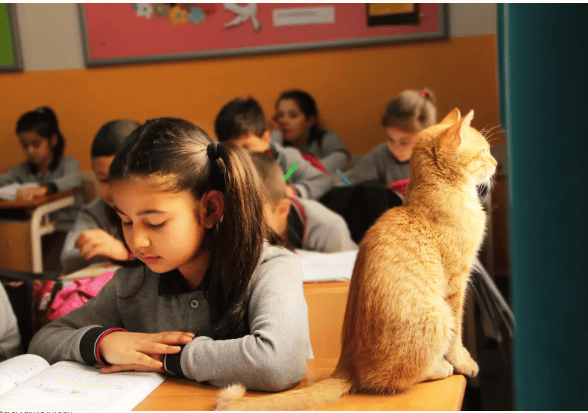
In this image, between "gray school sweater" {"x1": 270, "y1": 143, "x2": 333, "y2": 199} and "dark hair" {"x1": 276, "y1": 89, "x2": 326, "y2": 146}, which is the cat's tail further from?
"dark hair" {"x1": 276, "y1": 89, "x2": 326, "y2": 146}

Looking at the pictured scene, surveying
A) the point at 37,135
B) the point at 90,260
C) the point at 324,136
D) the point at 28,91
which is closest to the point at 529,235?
the point at 90,260

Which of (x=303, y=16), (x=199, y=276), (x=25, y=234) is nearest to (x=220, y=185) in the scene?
(x=199, y=276)

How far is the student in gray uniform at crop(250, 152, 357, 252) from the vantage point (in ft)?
5.55

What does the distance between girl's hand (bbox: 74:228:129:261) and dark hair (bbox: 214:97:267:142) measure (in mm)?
701

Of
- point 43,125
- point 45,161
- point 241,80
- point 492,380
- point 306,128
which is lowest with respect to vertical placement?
point 492,380

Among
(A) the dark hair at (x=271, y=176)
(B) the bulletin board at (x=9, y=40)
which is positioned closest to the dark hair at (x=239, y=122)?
(A) the dark hair at (x=271, y=176)

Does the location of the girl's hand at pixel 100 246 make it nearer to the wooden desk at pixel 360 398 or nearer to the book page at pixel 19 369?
the book page at pixel 19 369

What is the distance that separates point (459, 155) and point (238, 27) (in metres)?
2.96

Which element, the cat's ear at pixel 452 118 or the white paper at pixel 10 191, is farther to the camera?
the white paper at pixel 10 191

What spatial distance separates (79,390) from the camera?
0.81 meters

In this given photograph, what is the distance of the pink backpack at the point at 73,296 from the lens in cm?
128

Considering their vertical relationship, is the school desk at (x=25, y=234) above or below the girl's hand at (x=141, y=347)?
below

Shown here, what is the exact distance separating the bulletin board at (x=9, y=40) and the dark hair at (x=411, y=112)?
8.67 feet

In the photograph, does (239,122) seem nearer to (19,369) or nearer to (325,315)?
(325,315)
